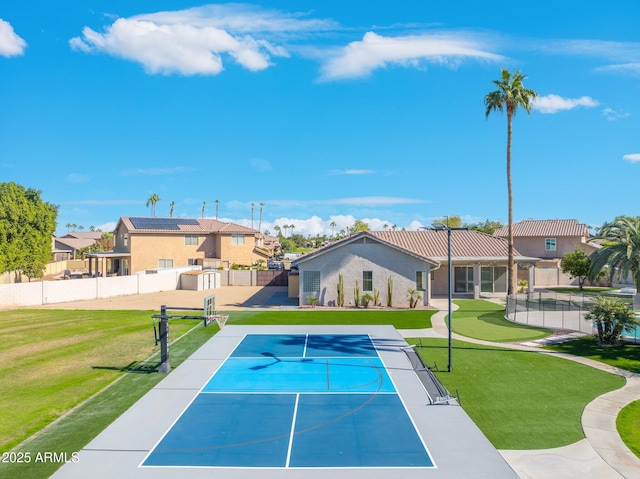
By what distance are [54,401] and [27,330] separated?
13.7 m

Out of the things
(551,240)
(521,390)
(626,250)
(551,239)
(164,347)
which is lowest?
(521,390)

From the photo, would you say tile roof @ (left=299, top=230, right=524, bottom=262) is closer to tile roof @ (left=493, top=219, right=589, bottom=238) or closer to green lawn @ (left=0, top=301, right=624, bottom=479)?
green lawn @ (left=0, top=301, right=624, bottom=479)

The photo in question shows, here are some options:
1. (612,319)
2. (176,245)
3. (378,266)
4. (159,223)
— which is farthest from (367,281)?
(159,223)

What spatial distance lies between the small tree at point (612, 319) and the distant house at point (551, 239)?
3559cm

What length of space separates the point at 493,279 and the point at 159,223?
131 ft

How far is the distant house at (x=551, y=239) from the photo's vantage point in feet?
186

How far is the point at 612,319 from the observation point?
22125mm

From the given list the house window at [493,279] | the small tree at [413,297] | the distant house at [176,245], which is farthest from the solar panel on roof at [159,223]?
the house window at [493,279]

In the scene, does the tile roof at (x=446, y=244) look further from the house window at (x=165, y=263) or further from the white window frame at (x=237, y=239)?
the house window at (x=165, y=263)

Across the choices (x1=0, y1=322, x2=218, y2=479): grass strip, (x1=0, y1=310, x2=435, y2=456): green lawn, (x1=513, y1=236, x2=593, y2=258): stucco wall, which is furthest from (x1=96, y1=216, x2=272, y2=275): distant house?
(x1=0, y1=322, x2=218, y2=479): grass strip

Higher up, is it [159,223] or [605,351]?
[159,223]

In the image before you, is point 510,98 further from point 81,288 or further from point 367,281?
point 81,288

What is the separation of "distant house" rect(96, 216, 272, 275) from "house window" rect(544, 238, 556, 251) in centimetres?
3717

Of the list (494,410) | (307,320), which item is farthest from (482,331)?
(494,410)
